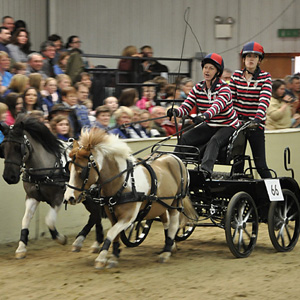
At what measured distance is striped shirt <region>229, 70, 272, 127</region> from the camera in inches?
299

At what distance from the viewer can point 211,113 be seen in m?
7.16

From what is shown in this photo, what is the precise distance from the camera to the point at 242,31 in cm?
1652

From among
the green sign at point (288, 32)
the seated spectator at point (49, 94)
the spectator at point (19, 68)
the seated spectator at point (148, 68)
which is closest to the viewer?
the seated spectator at point (49, 94)

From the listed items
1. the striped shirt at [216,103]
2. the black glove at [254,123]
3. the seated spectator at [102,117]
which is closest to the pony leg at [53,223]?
the striped shirt at [216,103]

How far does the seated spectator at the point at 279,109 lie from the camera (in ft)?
38.5

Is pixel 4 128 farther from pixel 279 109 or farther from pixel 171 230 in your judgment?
pixel 279 109

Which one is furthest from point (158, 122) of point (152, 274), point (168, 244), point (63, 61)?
point (152, 274)

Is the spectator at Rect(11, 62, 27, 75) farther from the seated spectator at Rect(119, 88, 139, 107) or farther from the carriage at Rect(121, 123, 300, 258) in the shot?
the carriage at Rect(121, 123, 300, 258)

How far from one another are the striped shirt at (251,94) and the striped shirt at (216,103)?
0.96 feet

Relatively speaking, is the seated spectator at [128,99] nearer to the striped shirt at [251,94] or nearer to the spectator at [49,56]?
the spectator at [49,56]

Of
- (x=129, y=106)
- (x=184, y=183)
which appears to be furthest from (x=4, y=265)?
(x=129, y=106)

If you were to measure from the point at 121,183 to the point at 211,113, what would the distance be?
4.15 ft

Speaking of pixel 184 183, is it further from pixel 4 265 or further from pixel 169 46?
pixel 169 46

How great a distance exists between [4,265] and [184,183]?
1.99 meters
